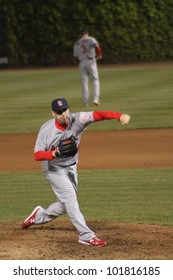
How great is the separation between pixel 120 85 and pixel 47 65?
45.1 feet

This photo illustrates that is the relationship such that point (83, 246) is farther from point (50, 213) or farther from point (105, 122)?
point (105, 122)

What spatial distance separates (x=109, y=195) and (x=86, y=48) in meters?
12.3

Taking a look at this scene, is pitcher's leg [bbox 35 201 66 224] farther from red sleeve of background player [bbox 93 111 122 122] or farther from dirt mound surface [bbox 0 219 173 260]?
red sleeve of background player [bbox 93 111 122 122]

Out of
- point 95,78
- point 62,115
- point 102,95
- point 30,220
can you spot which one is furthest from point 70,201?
point 102,95

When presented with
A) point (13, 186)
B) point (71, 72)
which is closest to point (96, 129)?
point (13, 186)

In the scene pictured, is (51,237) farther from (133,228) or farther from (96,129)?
(96,129)

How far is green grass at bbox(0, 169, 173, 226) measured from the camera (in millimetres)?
12789

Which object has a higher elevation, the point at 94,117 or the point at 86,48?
the point at 94,117

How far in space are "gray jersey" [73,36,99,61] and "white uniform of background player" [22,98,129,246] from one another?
50.9ft

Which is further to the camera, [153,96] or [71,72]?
[71,72]

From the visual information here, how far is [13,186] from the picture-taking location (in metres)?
15.4

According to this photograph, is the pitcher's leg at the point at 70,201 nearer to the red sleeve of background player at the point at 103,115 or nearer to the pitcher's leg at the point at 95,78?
the red sleeve of background player at the point at 103,115

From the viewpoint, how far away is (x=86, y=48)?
26.0 m

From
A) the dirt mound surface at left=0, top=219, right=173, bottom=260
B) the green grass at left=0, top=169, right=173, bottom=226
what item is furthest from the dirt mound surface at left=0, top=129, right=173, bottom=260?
the green grass at left=0, top=169, right=173, bottom=226
